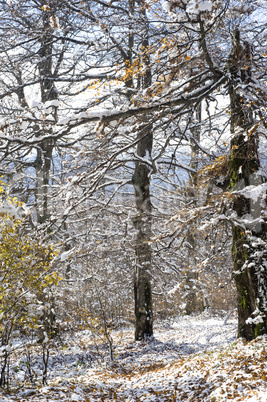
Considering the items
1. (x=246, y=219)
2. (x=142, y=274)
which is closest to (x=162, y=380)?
(x=246, y=219)

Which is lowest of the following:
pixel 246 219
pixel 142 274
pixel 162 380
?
pixel 162 380

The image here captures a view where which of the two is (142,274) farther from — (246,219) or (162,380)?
(246,219)

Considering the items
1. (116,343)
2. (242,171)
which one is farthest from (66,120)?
(116,343)

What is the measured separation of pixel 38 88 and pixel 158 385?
10.4 meters

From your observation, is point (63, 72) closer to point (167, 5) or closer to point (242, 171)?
point (167, 5)

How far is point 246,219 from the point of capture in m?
5.79

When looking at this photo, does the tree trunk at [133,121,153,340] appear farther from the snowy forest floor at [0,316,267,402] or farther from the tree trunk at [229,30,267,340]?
the tree trunk at [229,30,267,340]

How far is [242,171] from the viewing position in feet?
20.0

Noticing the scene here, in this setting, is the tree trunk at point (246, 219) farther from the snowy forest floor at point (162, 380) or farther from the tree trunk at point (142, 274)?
the tree trunk at point (142, 274)

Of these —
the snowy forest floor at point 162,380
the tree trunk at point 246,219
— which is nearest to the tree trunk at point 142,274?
the snowy forest floor at point 162,380

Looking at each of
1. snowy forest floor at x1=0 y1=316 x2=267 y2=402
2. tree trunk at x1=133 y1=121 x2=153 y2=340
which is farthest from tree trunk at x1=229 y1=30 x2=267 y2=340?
tree trunk at x1=133 y1=121 x2=153 y2=340

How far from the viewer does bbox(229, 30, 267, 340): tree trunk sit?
Answer: 5.41 meters

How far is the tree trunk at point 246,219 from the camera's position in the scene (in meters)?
5.41

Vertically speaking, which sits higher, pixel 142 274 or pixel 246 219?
pixel 246 219
